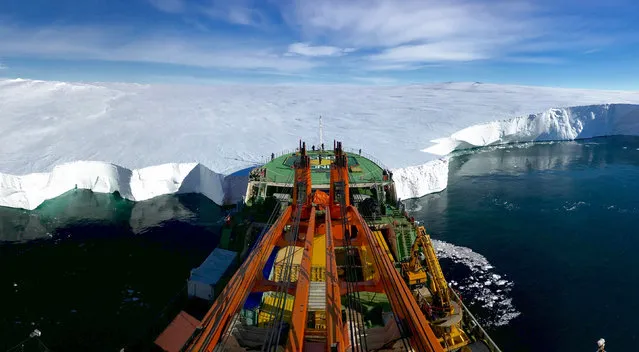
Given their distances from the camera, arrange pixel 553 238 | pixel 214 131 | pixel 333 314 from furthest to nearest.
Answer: pixel 214 131 < pixel 553 238 < pixel 333 314

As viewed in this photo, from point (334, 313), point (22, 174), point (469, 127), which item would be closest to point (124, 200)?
point (22, 174)

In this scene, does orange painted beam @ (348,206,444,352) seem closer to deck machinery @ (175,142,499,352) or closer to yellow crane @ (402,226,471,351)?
deck machinery @ (175,142,499,352)

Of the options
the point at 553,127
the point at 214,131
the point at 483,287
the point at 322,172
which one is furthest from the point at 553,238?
the point at 553,127

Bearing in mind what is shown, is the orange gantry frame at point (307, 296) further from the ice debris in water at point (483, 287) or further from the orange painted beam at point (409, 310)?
the ice debris in water at point (483, 287)

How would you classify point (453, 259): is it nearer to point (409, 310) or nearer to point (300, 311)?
point (409, 310)

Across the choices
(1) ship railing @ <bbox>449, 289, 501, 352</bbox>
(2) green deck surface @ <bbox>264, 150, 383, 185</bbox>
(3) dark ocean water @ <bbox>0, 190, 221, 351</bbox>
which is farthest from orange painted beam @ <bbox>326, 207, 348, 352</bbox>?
(2) green deck surface @ <bbox>264, 150, 383, 185</bbox>

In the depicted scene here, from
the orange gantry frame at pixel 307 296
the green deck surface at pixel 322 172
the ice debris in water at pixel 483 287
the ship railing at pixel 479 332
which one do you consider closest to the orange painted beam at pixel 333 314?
the orange gantry frame at pixel 307 296

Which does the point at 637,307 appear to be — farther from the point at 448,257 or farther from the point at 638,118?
the point at 638,118

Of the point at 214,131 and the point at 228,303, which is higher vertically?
the point at 214,131
